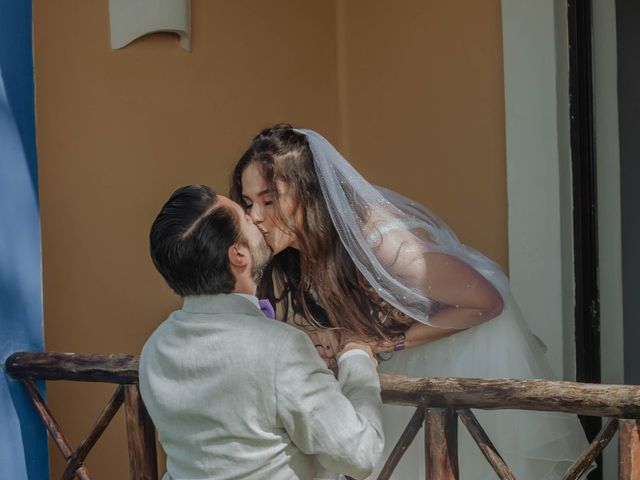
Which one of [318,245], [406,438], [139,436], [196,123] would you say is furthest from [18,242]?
[406,438]

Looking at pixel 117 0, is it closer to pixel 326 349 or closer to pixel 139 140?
pixel 139 140

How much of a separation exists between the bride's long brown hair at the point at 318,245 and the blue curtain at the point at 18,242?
2.17ft

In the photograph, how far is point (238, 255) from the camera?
228 cm

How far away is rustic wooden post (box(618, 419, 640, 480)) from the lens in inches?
88.8

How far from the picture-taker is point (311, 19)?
4648 mm

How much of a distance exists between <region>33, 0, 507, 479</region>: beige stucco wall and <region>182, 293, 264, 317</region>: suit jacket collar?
181cm

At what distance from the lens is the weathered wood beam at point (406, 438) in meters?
2.56

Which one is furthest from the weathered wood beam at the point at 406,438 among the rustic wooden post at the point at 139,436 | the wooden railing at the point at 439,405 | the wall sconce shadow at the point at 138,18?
the wall sconce shadow at the point at 138,18

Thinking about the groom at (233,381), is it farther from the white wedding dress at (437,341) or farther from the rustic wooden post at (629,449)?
the white wedding dress at (437,341)

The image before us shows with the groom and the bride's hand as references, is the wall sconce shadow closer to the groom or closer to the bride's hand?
the bride's hand

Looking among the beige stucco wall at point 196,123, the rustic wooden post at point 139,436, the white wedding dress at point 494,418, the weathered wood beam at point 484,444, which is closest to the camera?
the weathered wood beam at point 484,444

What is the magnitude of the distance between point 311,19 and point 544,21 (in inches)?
46.1

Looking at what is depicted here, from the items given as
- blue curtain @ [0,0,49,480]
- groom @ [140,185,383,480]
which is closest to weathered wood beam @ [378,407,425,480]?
groom @ [140,185,383,480]

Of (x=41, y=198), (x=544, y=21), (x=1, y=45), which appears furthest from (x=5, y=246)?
(x=544, y=21)
